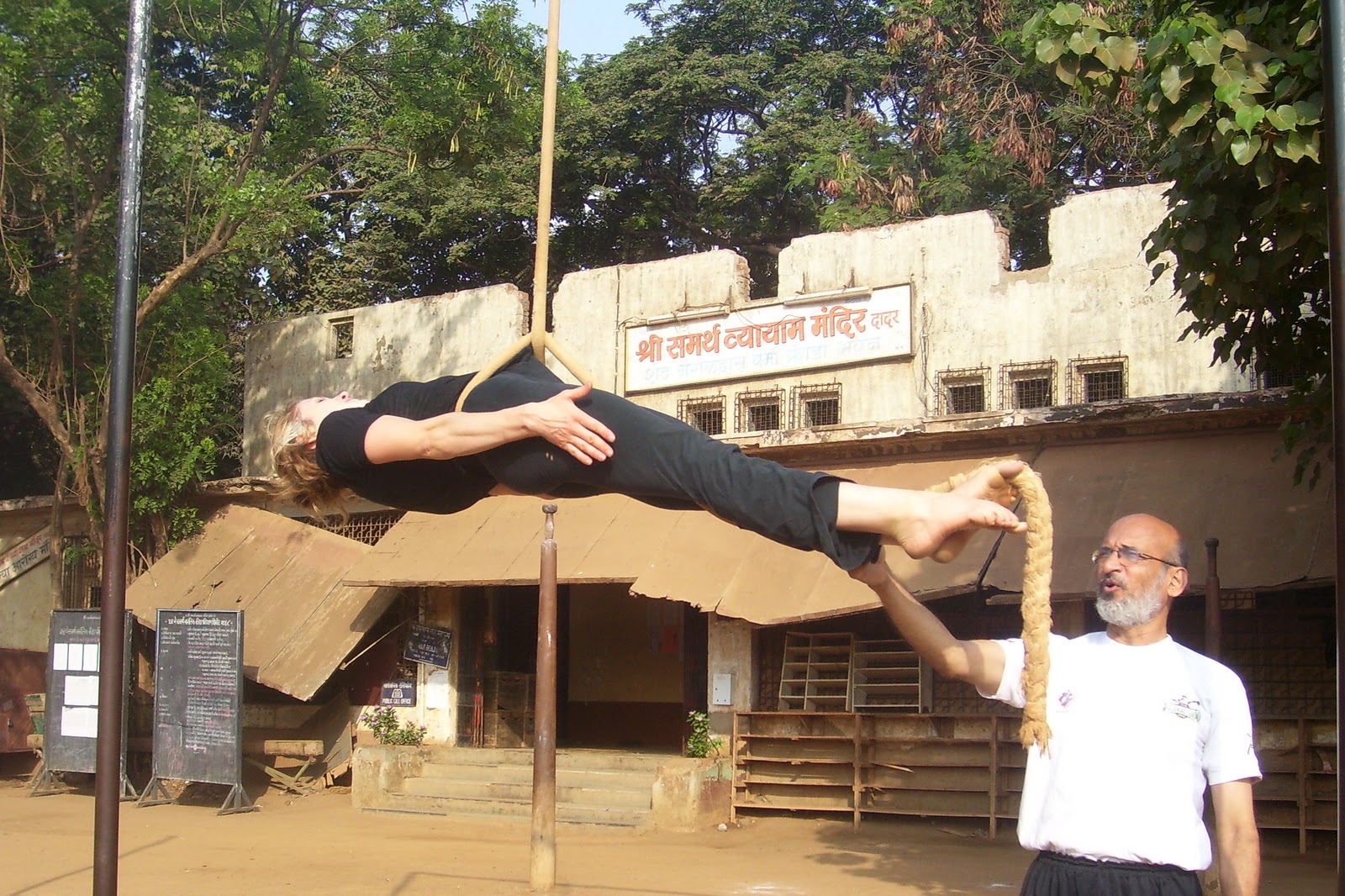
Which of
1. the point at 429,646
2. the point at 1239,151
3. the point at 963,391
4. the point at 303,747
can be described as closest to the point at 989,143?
the point at 963,391

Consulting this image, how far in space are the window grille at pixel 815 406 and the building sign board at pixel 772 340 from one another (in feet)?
0.87

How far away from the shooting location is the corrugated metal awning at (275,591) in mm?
14656

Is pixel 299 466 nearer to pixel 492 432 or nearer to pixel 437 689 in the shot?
pixel 492 432

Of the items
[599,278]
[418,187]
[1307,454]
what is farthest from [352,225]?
[1307,454]

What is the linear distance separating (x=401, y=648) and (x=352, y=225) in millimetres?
11830

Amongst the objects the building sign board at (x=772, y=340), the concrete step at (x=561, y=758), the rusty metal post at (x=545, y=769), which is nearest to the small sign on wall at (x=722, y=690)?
the concrete step at (x=561, y=758)

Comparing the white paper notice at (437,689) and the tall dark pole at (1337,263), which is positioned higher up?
the tall dark pole at (1337,263)

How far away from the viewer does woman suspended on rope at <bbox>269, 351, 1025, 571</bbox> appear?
10.6ft

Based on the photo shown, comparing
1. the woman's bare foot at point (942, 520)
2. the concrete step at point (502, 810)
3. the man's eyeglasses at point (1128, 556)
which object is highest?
the woman's bare foot at point (942, 520)

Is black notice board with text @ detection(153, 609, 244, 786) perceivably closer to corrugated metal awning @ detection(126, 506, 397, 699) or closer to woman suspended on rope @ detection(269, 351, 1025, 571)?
corrugated metal awning @ detection(126, 506, 397, 699)

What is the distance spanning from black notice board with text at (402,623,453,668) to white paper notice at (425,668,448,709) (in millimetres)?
115

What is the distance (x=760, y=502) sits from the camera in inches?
129

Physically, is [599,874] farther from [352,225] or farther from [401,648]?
[352,225]

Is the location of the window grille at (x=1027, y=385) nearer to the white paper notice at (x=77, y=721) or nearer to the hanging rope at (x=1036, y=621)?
the white paper notice at (x=77, y=721)
